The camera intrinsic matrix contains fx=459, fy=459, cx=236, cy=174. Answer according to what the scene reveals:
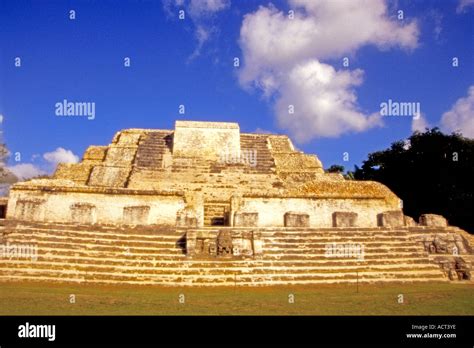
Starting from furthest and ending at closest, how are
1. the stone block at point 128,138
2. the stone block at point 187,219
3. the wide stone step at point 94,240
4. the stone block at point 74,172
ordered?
the stone block at point 128,138 < the stone block at point 74,172 < the stone block at point 187,219 < the wide stone step at point 94,240

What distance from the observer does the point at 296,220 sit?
13.8 m

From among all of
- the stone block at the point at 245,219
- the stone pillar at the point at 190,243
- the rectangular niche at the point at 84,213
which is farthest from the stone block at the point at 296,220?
the rectangular niche at the point at 84,213

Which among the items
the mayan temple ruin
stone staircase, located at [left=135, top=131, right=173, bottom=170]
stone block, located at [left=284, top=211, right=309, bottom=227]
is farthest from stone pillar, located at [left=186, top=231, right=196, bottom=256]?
stone staircase, located at [left=135, top=131, right=173, bottom=170]

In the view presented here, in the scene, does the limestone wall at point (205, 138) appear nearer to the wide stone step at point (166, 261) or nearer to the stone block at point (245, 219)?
the stone block at point (245, 219)

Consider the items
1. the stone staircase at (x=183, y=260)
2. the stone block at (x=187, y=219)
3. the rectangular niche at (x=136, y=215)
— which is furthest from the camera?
the rectangular niche at (x=136, y=215)

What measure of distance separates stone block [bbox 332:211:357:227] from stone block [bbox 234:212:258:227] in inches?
106

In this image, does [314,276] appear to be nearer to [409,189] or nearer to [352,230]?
[352,230]

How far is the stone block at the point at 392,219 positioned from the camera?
47.1 feet

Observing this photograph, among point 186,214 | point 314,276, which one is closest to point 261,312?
point 314,276

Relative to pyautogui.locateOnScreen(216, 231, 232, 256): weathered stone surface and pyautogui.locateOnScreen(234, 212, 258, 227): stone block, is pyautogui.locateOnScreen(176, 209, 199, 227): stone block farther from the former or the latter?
pyautogui.locateOnScreen(216, 231, 232, 256): weathered stone surface

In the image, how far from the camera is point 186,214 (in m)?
12.9

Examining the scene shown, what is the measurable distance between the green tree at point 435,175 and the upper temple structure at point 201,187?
8843 mm

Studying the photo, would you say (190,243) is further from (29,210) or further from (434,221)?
(434,221)

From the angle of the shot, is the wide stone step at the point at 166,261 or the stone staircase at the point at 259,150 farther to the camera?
Answer: the stone staircase at the point at 259,150
